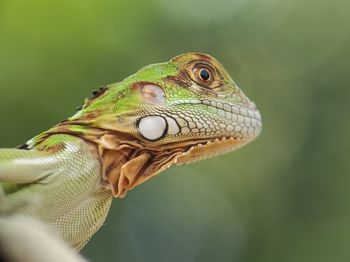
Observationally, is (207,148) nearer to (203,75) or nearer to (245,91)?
(203,75)

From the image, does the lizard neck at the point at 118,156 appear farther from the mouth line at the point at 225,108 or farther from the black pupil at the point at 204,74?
the black pupil at the point at 204,74

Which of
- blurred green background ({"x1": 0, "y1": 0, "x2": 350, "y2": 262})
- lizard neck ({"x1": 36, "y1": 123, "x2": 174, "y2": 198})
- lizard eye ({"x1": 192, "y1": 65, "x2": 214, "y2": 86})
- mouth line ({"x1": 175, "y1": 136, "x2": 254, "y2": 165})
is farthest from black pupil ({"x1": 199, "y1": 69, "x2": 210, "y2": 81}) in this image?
blurred green background ({"x1": 0, "y1": 0, "x2": 350, "y2": 262})

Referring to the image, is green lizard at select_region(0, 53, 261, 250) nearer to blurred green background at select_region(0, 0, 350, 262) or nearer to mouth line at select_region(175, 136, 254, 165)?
mouth line at select_region(175, 136, 254, 165)

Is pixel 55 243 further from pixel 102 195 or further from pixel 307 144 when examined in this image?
pixel 307 144

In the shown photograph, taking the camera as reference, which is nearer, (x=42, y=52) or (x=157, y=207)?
(x=42, y=52)

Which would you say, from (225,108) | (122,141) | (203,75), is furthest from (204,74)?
(122,141)

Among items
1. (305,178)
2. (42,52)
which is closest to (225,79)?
(42,52)

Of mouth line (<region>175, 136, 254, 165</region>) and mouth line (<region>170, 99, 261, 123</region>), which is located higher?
mouth line (<region>170, 99, 261, 123</region>)
